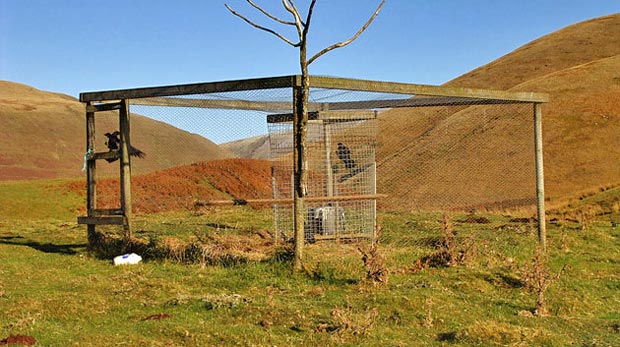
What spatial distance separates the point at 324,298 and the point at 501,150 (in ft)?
73.0

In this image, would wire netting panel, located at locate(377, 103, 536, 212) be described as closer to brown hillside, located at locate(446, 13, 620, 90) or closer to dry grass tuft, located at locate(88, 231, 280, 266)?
Answer: dry grass tuft, located at locate(88, 231, 280, 266)

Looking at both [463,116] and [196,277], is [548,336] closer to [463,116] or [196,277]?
[196,277]

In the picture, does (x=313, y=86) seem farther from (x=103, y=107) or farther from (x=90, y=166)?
(x=90, y=166)

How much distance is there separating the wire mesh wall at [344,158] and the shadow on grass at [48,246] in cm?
219

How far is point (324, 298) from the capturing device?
24.6ft

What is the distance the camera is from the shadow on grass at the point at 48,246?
11.4m

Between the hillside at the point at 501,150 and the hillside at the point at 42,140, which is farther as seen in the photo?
the hillside at the point at 42,140

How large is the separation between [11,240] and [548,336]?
10.7 m

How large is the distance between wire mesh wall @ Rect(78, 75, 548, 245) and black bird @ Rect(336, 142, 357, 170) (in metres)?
0.02

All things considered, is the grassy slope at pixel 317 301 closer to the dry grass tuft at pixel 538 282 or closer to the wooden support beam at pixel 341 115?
the dry grass tuft at pixel 538 282

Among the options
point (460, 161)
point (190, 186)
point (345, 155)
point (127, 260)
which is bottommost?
point (127, 260)

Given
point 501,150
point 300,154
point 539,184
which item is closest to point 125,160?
point 300,154

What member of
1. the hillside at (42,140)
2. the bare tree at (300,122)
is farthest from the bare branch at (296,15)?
the hillside at (42,140)

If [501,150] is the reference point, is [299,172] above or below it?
below
